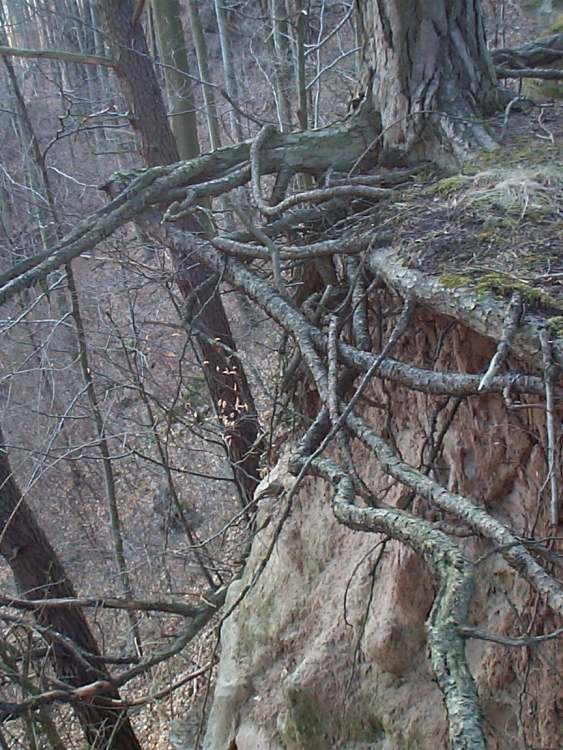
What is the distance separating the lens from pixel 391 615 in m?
3.23

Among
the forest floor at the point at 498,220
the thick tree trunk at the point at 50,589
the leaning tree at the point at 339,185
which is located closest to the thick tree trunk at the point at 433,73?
the leaning tree at the point at 339,185

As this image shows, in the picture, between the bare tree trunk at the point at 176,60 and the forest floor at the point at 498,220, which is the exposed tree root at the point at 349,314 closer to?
the forest floor at the point at 498,220

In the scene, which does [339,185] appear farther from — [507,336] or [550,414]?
[550,414]

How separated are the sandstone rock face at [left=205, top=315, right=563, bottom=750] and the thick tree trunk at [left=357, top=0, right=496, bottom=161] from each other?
1048 mm

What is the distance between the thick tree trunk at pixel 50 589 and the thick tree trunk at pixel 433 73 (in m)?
4.24

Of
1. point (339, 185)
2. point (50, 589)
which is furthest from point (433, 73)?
point (50, 589)

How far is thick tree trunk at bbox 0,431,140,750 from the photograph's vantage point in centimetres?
607

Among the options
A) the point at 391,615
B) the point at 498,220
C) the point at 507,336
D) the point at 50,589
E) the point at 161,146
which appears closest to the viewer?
the point at 507,336

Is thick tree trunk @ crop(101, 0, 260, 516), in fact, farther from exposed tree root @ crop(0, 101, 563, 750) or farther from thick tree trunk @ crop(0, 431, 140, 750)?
exposed tree root @ crop(0, 101, 563, 750)

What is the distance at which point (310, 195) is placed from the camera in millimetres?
3227

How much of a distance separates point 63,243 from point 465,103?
204 centimetres

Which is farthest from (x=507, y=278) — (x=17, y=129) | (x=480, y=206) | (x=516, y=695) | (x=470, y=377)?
(x=17, y=129)

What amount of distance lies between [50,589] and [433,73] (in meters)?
5.10

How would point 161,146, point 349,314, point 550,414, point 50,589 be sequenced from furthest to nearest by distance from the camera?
point 161,146 < point 50,589 < point 349,314 < point 550,414
